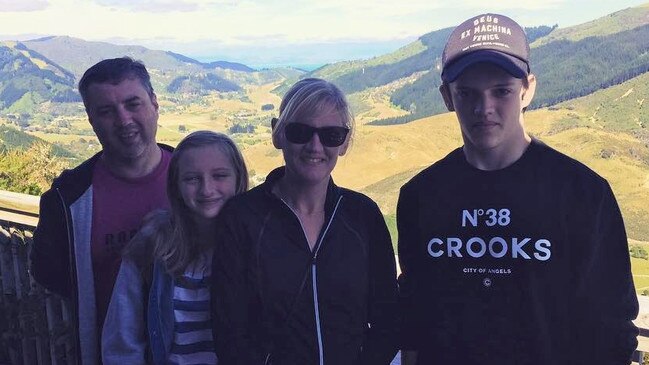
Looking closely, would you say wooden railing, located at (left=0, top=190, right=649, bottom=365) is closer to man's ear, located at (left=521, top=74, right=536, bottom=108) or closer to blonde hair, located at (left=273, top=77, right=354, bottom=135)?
blonde hair, located at (left=273, top=77, right=354, bottom=135)

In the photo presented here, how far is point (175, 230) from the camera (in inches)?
71.9

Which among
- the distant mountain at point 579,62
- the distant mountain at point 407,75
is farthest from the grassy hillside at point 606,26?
the distant mountain at point 407,75

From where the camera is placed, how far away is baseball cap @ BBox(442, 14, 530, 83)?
1612 mm

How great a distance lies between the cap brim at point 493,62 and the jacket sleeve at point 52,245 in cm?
144

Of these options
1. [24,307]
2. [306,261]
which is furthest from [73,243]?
[24,307]

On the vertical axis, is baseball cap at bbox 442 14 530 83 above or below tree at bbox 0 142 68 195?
above

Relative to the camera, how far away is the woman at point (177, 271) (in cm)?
180

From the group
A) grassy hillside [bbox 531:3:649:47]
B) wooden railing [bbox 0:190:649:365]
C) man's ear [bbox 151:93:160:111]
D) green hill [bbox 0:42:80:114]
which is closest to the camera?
man's ear [bbox 151:93:160:111]

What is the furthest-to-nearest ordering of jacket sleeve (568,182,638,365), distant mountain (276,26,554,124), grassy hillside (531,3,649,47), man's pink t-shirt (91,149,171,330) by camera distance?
grassy hillside (531,3,649,47) → distant mountain (276,26,554,124) → man's pink t-shirt (91,149,171,330) → jacket sleeve (568,182,638,365)

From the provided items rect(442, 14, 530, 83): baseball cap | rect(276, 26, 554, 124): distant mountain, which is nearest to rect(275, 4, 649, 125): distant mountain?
rect(276, 26, 554, 124): distant mountain

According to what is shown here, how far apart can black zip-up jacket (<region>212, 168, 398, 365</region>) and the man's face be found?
0.59 m

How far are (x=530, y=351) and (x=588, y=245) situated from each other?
332mm

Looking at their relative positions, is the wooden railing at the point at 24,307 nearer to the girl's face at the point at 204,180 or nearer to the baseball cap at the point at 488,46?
the girl's face at the point at 204,180

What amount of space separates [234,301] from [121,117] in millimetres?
862
